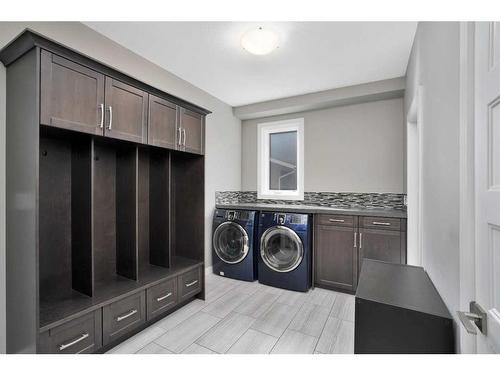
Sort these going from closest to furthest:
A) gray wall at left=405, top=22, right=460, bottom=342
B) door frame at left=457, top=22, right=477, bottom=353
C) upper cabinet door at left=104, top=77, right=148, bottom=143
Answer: door frame at left=457, top=22, right=477, bottom=353, gray wall at left=405, top=22, right=460, bottom=342, upper cabinet door at left=104, top=77, right=148, bottom=143

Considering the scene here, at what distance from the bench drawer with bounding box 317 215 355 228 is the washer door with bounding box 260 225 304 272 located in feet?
1.23

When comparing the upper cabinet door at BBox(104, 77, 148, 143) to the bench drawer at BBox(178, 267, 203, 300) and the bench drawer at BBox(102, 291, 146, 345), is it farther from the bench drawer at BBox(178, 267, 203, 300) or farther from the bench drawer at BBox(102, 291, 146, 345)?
the bench drawer at BBox(178, 267, 203, 300)

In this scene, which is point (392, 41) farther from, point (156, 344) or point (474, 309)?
point (156, 344)

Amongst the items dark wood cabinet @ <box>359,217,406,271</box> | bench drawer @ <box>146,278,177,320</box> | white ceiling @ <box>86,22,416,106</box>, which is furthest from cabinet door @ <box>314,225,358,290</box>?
white ceiling @ <box>86,22,416,106</box>

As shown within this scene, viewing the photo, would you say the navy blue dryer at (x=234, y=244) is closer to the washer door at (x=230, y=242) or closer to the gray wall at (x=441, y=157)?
the washer door at (x=230, y=242)

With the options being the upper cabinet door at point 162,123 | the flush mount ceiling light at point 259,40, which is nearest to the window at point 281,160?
the flush mount ceiling light at point 259,40

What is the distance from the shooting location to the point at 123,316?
69.5 inches

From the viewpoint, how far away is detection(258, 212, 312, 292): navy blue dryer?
108 inches

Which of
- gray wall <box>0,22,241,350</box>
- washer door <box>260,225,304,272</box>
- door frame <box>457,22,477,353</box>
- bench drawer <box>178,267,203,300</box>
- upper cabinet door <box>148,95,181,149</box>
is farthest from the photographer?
washer door <box>260,225,304,272</box>

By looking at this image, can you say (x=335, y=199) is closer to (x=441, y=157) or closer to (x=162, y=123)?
(x=441, y=157)

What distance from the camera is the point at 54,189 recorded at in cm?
178

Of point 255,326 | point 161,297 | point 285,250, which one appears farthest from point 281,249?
point 161,297
